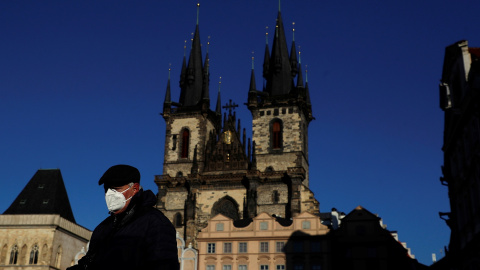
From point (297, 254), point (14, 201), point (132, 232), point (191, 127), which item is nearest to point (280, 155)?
point (191, 127)

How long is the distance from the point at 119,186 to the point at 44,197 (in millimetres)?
53420

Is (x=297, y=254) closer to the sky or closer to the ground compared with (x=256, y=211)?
closer to the ground

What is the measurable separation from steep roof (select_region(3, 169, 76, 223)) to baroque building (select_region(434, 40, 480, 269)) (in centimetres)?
3786

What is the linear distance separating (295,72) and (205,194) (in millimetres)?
17998

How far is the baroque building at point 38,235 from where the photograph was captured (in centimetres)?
4788

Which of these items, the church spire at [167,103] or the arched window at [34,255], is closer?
the arched window at [34,255]

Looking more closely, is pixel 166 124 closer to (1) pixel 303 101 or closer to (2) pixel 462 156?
(1) pixel 303 101

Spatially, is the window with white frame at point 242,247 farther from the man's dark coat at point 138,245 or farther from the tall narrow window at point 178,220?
the man's dark coat at point 138,245

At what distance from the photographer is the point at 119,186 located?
3.91 m

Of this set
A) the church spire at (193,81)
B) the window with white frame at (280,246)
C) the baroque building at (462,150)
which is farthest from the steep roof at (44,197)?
the baroque building at (462,150)

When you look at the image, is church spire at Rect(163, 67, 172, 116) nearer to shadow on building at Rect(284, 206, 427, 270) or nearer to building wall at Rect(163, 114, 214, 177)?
building wall at Rect(163, 114, 214, 177)

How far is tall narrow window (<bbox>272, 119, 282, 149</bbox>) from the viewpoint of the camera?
5494cm

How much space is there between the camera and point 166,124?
59219mm

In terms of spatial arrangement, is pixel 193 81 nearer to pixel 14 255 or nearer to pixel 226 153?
pixel 226 153
